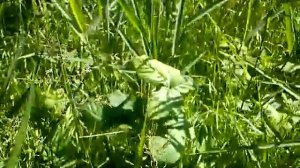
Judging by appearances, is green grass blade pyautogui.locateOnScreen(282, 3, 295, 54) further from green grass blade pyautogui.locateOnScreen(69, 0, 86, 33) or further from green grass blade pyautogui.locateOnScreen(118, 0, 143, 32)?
green grass blade pyautogui.locateOnScreen(69, 0, 86, 33)

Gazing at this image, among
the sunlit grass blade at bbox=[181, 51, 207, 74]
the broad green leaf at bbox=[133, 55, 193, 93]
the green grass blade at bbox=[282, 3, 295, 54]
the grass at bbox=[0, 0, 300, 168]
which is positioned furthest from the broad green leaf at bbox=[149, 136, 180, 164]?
the green grass blade at bbox=[282, 3, 295, 54]

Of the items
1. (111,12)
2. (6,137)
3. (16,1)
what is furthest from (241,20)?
(6,137)

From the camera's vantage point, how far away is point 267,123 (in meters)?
1.65

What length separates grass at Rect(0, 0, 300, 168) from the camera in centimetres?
160

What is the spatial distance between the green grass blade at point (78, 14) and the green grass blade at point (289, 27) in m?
0.52

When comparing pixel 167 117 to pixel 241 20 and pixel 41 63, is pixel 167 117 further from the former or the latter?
pixel 241 20

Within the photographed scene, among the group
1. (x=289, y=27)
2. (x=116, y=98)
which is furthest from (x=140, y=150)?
(x=289, y=27)

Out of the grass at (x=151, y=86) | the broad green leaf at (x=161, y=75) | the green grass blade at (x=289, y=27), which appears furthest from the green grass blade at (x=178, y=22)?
the green grass blade at (x=289, y=27)

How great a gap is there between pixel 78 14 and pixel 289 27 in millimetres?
560

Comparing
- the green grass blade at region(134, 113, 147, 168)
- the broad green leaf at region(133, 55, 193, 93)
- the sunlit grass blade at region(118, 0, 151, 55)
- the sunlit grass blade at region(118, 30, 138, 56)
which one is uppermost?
the sunlit grass blade at region(118, 0, 151, 55)

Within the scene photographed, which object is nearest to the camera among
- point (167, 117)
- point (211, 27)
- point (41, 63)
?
point (167, 117)

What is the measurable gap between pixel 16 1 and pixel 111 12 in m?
0.36

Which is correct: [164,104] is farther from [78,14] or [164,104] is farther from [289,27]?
[289,27]

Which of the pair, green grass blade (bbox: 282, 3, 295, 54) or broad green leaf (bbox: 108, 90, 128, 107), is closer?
broad green leaf (bbox: 108, 90, 128, 107)
